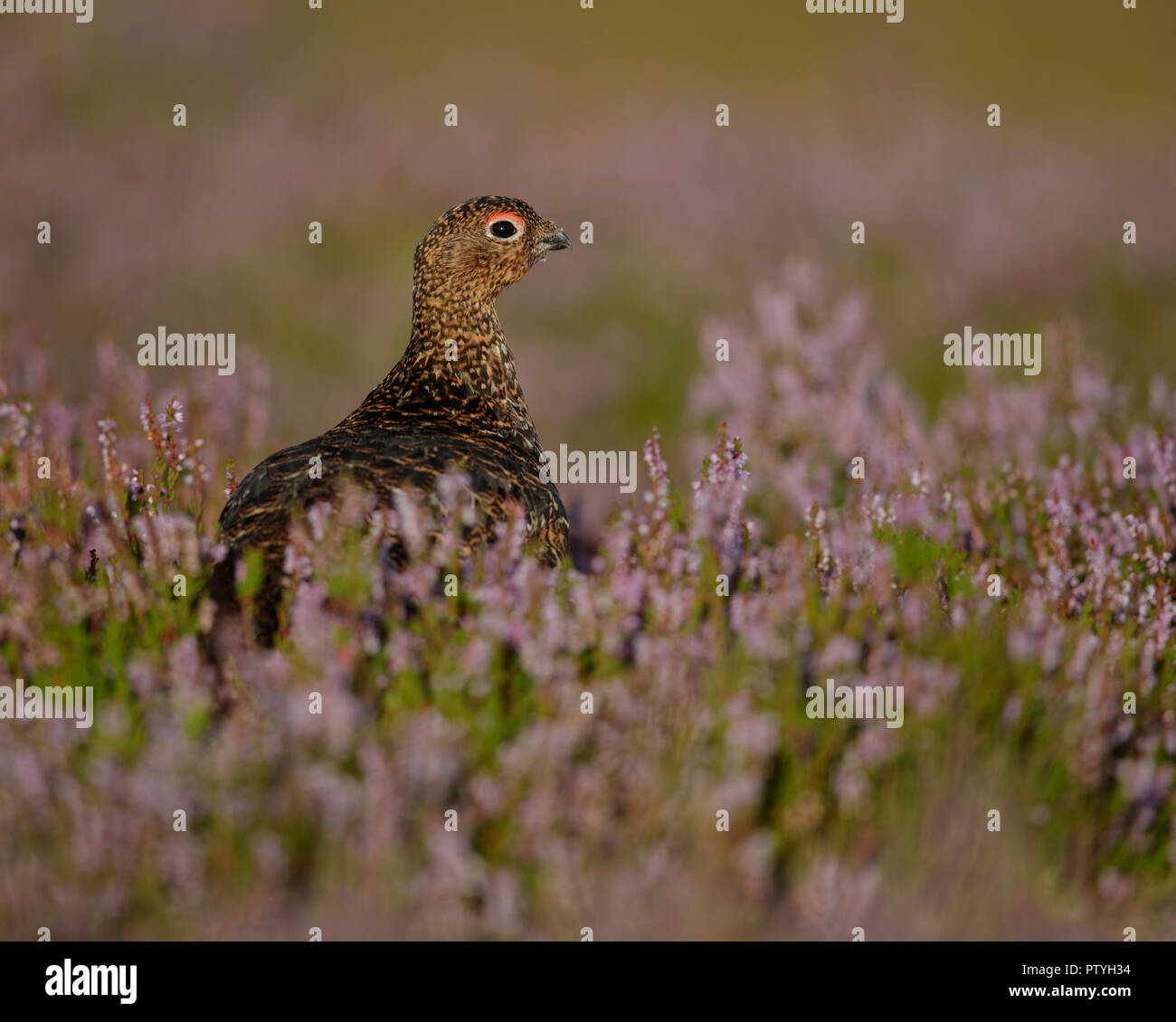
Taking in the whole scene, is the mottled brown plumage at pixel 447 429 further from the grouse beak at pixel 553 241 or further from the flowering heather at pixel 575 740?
the flowering heather at pixel 575 740

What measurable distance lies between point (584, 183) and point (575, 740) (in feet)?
38.7

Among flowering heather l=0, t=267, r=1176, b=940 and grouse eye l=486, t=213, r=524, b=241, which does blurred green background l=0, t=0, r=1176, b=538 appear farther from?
flowering heather l=0, t=267, r=1176, b=940

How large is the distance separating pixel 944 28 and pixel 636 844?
20.5m

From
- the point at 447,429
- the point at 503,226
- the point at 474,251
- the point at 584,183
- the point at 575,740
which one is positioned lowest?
the point at 575,740

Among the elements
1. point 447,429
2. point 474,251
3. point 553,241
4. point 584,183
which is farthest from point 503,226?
point 584,183

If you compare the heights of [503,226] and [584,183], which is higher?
[584,183]

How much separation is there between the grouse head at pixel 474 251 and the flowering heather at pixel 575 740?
4.61 ft

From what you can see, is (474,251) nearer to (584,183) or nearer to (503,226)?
(503,226)

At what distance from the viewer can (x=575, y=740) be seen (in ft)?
9.09

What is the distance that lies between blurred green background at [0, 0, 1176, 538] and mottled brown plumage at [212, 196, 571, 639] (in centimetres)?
156

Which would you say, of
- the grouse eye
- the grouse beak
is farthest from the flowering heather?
the grouse beak

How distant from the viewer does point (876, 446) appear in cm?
605

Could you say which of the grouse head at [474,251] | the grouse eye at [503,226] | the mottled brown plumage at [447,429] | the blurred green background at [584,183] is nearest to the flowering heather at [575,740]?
the mottled brown plumage at [447,429]

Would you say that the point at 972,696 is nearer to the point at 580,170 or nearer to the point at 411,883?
the point at 411,883
